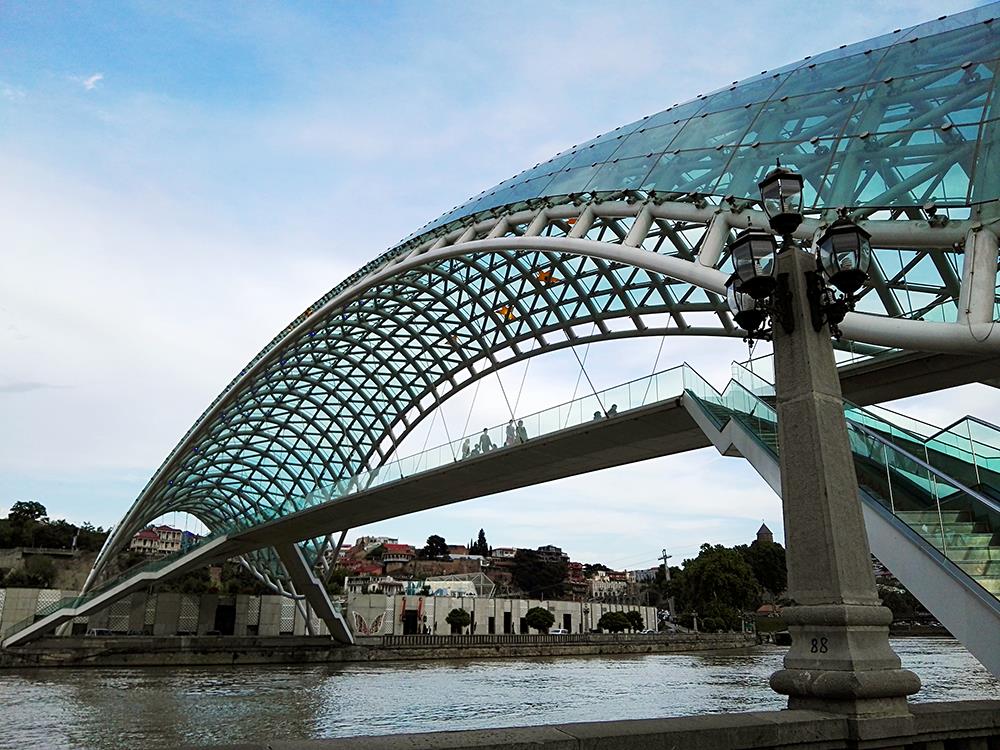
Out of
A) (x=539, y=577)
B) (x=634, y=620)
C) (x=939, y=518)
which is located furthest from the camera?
(x=539, y=577)

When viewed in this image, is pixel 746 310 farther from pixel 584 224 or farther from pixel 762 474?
pixel 584 224

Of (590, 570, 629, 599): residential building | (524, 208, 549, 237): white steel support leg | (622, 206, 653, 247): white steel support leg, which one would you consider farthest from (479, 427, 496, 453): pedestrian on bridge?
(590, 570, 629, 599): residential building

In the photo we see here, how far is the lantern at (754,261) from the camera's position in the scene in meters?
7.73

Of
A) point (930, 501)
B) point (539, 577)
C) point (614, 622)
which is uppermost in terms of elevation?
point (930, 501)

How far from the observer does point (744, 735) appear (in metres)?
5.38

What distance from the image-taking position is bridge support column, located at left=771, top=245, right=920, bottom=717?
20.5 ft


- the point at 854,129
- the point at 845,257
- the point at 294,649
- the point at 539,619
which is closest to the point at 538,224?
the point at 854,129

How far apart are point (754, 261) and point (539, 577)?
6202 inches

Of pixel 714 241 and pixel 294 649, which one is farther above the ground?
pixel 714 241

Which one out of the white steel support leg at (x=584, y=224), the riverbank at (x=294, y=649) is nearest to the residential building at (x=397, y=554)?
the riverbank at (x=294, y=649)

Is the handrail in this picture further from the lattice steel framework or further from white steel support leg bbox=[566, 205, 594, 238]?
white steel support leg bbox=[566, 205, 594, 238]

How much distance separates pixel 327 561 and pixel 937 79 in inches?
2295

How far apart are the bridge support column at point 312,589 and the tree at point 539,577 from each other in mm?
97111

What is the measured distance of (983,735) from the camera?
654 centimetres
